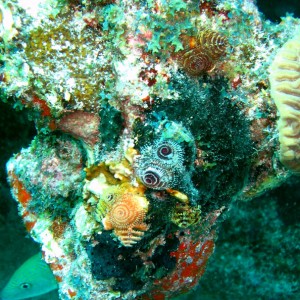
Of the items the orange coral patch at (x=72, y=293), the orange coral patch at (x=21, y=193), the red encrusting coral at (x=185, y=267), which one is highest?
the orange coral patch at (x=21, y=193)

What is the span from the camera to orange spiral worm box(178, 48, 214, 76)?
228 centimetres

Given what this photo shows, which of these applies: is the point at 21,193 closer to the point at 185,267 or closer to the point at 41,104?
the point at 41,104

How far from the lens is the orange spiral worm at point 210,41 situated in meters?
2.29

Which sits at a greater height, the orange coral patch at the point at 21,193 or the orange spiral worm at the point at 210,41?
the orange spiral worm at the point at 210,41

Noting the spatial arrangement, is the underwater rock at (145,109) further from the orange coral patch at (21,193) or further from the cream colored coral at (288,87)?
the orange coral patch at (21,193)

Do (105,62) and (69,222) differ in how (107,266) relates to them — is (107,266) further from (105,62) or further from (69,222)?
(105,62)

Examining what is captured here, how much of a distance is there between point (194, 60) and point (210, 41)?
0.18 m

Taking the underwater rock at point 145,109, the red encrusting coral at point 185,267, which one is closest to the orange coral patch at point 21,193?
the underwater rock at point 145,109

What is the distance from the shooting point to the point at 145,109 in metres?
2.29

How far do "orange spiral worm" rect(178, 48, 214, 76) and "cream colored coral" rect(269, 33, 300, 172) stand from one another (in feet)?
1.75

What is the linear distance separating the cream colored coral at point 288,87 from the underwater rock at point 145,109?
102mm

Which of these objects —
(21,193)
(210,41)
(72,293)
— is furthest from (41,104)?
(72,293)

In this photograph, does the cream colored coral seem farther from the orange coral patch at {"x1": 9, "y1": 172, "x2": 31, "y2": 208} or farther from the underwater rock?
the orange coral patch at {"x1": 9, "y1": 172, "x2": 31, "y2": 208}

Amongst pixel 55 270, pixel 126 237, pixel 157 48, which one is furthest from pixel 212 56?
pixel 55 270
